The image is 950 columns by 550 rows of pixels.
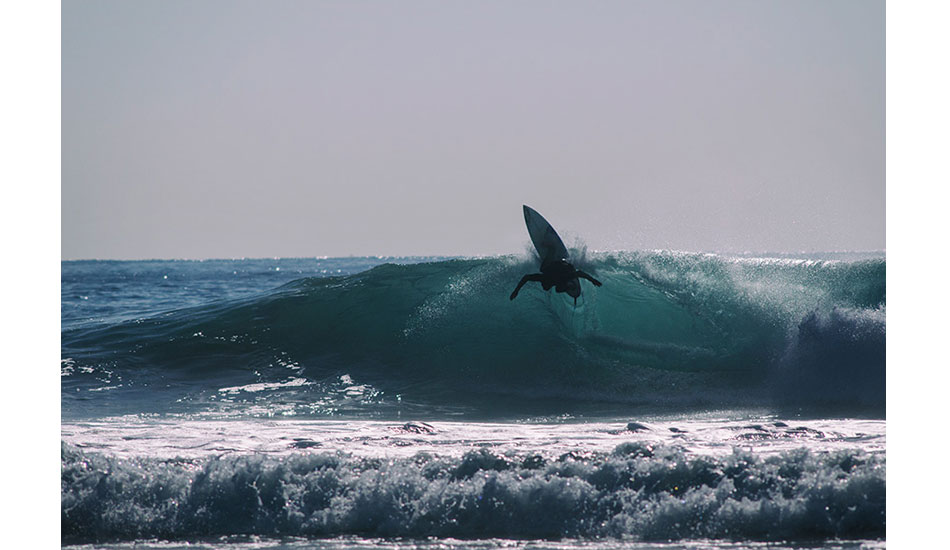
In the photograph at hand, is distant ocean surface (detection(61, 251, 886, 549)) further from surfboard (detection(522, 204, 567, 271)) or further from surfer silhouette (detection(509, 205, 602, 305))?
surfboard (detection(522, 204, 567, 271))

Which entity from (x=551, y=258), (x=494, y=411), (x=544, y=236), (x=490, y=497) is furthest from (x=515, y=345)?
(x=490, y=497)

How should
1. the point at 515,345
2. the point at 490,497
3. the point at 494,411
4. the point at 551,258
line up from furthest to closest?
1. the point at 515,345
2. the point at 551,258
3. the point at 494,411
4. the point at 490,497

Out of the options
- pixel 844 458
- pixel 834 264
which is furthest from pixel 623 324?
pixel 844 458

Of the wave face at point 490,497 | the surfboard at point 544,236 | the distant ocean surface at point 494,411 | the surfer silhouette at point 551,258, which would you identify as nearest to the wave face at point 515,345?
the distant ocean surface at point 494,411

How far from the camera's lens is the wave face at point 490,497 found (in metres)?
4.69

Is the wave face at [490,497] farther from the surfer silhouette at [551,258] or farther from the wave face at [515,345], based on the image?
the surfer silhouette at [551,258]

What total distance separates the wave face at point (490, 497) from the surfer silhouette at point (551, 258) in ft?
13.9

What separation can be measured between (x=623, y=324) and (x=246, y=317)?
238 inches

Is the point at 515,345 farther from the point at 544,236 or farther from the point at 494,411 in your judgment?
the point at 494,411

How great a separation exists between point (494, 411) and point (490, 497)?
3.23 m

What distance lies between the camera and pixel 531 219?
9.69 meters

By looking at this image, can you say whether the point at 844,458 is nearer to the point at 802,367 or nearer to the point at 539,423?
the point at 539,423

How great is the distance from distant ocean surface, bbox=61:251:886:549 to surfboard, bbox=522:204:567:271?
142cm

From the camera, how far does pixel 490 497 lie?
4941 millimetres
